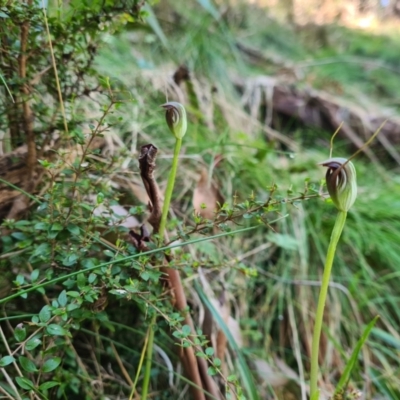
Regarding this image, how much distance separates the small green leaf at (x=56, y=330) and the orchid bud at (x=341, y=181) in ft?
1.00

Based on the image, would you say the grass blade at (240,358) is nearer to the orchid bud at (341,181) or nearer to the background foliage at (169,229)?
the background foliage at (169,229)

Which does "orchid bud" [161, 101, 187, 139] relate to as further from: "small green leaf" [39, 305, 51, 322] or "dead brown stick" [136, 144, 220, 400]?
"small green leaf" [39, 305, 51, 322]

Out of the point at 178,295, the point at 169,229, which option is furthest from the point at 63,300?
the point at 169,229

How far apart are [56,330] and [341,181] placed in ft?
1.06

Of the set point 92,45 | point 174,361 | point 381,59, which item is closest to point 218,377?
point 174,361

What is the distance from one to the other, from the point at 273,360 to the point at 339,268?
0.30 metres

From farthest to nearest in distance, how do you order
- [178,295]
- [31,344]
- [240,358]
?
[240,358] < [178,295] < [31,344]

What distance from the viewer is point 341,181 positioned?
0.42 m

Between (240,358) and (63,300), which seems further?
(240,358)

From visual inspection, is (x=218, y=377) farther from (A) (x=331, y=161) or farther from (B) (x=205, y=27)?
(B) (x=205, y=27)

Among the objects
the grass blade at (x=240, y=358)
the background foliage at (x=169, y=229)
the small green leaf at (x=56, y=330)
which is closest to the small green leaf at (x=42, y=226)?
the background foliage at (x=169, y=229)

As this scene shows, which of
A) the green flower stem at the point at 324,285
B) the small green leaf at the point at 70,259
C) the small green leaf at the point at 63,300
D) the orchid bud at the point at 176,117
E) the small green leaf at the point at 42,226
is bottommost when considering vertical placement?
the green flower stem at the point at 324,285

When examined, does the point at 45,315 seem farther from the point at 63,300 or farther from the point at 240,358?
the point at 240,358

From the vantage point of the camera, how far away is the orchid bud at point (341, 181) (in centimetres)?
42
